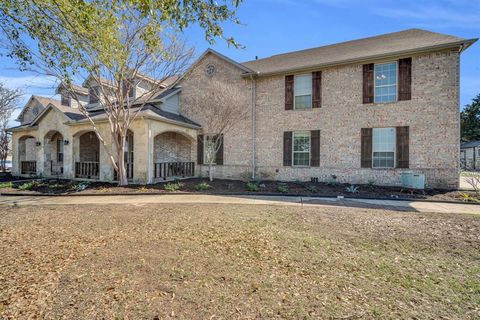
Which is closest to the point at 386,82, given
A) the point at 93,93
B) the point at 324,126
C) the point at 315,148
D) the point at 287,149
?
the point at 324,126

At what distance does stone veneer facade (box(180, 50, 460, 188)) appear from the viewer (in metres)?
10.5

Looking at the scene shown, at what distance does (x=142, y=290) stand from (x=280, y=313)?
170cm

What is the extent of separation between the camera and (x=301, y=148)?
1318 centimetres

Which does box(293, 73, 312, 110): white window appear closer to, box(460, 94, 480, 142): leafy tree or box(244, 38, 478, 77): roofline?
box(244, 38, 478, 77): roofline

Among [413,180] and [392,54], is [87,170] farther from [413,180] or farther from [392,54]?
[392,54]

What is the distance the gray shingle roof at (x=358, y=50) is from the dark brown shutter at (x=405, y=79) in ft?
1.95

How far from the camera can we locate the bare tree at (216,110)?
42.4ft

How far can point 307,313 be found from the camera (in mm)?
2471

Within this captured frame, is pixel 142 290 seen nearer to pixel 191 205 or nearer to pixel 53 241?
pixel 53 241

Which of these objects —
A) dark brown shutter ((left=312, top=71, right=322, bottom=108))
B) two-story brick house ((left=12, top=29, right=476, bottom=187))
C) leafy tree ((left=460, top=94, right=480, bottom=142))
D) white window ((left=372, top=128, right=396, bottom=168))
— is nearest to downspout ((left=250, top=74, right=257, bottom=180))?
two-story brick house ((left=12, top=29, right=476, bottom=187))

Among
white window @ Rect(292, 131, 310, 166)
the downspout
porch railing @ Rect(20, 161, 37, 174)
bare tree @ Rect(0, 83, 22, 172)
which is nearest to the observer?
white window @ Rect(292, 131, 310, 166)

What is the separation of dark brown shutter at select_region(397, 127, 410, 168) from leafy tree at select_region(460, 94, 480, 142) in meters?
39.1

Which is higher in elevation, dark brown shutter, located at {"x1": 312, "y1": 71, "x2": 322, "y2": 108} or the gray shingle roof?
the gray shingle roof

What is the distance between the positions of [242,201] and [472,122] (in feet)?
158
